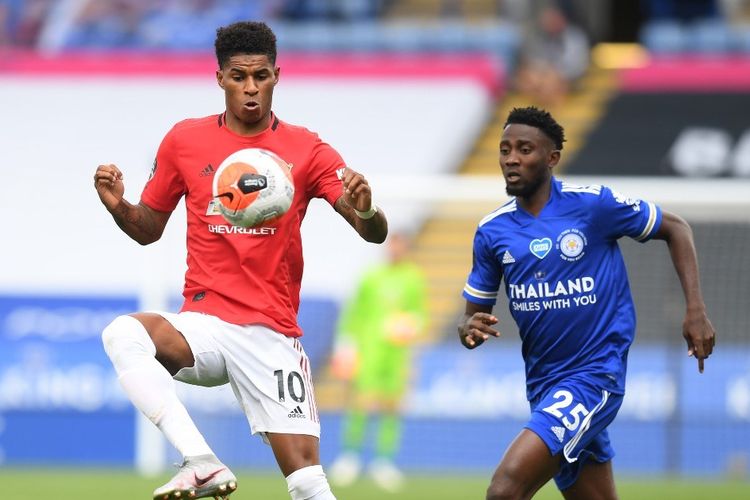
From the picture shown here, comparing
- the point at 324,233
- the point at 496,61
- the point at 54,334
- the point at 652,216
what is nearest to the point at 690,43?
the point at 496,61

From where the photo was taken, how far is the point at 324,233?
1953 centimetres

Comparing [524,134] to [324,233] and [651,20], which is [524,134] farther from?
[651,20]

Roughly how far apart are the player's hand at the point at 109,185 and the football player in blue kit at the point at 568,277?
1.73 metres

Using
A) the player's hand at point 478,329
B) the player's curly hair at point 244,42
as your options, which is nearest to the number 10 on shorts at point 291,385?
the player's hand at point 478,329

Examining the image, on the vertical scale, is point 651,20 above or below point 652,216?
above

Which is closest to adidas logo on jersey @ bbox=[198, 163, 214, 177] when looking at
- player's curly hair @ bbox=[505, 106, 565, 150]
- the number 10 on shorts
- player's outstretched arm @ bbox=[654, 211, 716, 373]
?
the number 10 on shorts

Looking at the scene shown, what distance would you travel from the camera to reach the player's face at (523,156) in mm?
7570

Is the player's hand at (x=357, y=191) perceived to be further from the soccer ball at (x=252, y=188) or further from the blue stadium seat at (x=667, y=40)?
the blue stadium seat at (x=667, y=40)

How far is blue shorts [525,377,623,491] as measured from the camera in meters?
7.17

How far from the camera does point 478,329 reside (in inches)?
282

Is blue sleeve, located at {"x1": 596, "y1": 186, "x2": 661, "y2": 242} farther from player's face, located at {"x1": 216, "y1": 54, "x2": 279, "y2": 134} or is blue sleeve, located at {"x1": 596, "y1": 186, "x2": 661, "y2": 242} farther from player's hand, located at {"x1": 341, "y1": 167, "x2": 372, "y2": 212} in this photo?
player's face, located at {"x1": 216, "y1": 54, "x2": 279, "y2": 134}

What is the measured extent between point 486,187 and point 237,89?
32.1 feet

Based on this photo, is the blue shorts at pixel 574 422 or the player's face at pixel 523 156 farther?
the player's face at pixel 523 156

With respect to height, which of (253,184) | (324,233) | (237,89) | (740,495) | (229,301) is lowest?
(740,495)
